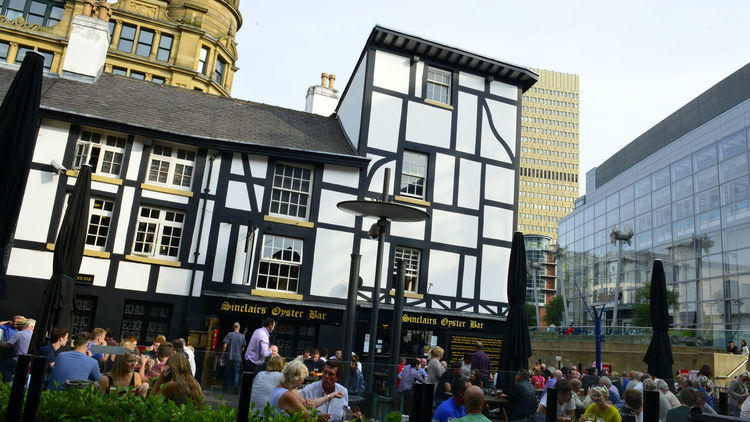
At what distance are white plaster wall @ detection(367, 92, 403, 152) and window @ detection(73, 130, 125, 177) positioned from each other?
840 centimetres

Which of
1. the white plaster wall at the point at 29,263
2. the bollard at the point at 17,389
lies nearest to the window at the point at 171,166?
the white plaster wall at the point at 29,263

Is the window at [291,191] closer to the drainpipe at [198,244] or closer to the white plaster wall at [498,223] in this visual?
the drainpipe at [198,244]

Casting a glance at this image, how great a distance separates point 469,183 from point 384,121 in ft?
13.2

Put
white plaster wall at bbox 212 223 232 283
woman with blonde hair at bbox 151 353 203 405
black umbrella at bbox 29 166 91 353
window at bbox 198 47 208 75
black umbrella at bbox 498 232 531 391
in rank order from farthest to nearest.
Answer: window at bbox 198 47 208 75
white plaster wall at bbox 212 223 232 283
black umbrella at bbox 498 232 531 391
black umbrella at bbox 29 166 91 353
woman with blonde hair at bbox 151 353 203 405

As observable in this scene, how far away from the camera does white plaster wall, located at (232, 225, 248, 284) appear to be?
17812 millimetres

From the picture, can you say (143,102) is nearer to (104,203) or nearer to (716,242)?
(104,203)

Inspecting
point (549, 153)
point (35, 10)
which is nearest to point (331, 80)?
point (35, 10)

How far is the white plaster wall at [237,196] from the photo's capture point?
18422mm

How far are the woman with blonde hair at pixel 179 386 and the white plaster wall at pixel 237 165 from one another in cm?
1300

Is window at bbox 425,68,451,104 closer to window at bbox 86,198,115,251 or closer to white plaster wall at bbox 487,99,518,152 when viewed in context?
white plaster wall at bbox 487,99,518,152

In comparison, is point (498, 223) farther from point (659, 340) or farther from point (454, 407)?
point (454, 407)

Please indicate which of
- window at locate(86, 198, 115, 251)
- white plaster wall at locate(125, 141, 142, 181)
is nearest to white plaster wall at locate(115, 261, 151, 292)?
window at locate(86, 198, 115, 251)

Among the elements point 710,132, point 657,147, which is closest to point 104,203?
point 710,132

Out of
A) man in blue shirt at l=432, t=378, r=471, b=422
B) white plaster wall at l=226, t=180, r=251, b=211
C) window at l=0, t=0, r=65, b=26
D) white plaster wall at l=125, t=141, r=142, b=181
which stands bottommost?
man in blue shirt at l=432, t=378, r=471, b=422
